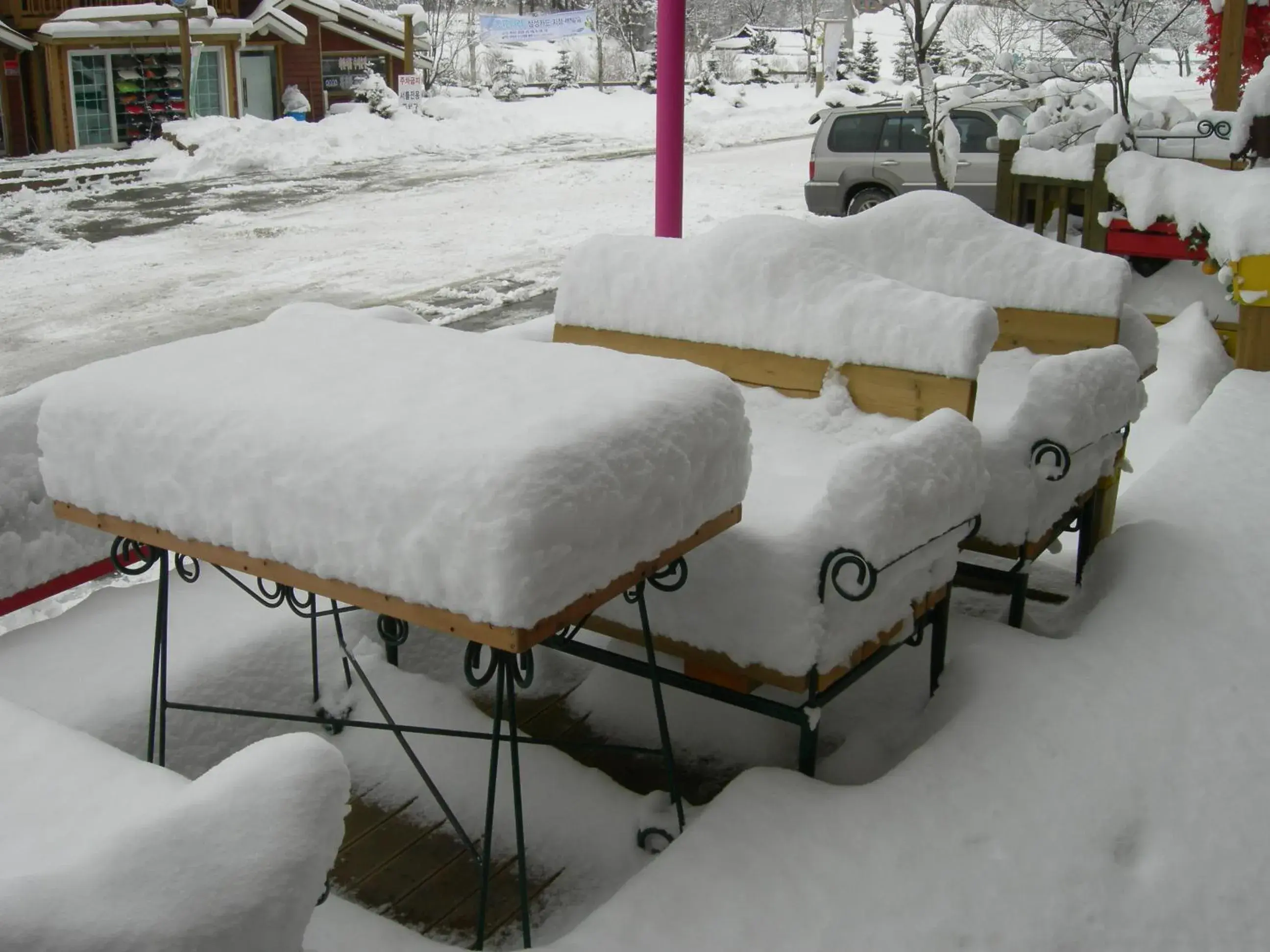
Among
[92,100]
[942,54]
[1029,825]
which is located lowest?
[1029,825]

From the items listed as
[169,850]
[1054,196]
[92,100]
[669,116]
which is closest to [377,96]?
[92,100]

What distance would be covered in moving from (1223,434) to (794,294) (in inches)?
92.5

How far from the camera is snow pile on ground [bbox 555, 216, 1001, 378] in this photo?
3904 mm

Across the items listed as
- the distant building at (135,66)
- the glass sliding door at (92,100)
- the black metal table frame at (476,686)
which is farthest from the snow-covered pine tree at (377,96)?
the black metal table frame at (476,686)

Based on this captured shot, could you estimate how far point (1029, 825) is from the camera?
2.72m

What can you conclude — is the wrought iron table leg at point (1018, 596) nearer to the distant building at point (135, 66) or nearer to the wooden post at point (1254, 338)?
the wooden post at point (1254, 338)

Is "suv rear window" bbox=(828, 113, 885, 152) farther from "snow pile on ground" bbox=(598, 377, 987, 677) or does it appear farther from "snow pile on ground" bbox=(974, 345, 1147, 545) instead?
"snow pile on ground" bbox=(598, 377, 987, 677)

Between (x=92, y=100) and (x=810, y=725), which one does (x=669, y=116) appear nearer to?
(x=810, y=725)

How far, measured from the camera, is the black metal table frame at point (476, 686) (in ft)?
8.04

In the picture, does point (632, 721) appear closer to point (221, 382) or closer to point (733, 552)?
point (733, 552)

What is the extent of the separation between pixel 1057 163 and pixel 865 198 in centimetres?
545

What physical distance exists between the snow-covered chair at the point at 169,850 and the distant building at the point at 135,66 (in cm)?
Answer: 2474

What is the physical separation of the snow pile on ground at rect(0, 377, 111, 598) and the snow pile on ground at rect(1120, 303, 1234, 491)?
171 inches

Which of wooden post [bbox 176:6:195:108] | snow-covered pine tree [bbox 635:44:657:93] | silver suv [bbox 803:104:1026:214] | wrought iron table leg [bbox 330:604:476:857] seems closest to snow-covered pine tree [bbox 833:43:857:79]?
snow-covered pine tree [bbox 635:44:657:93]
